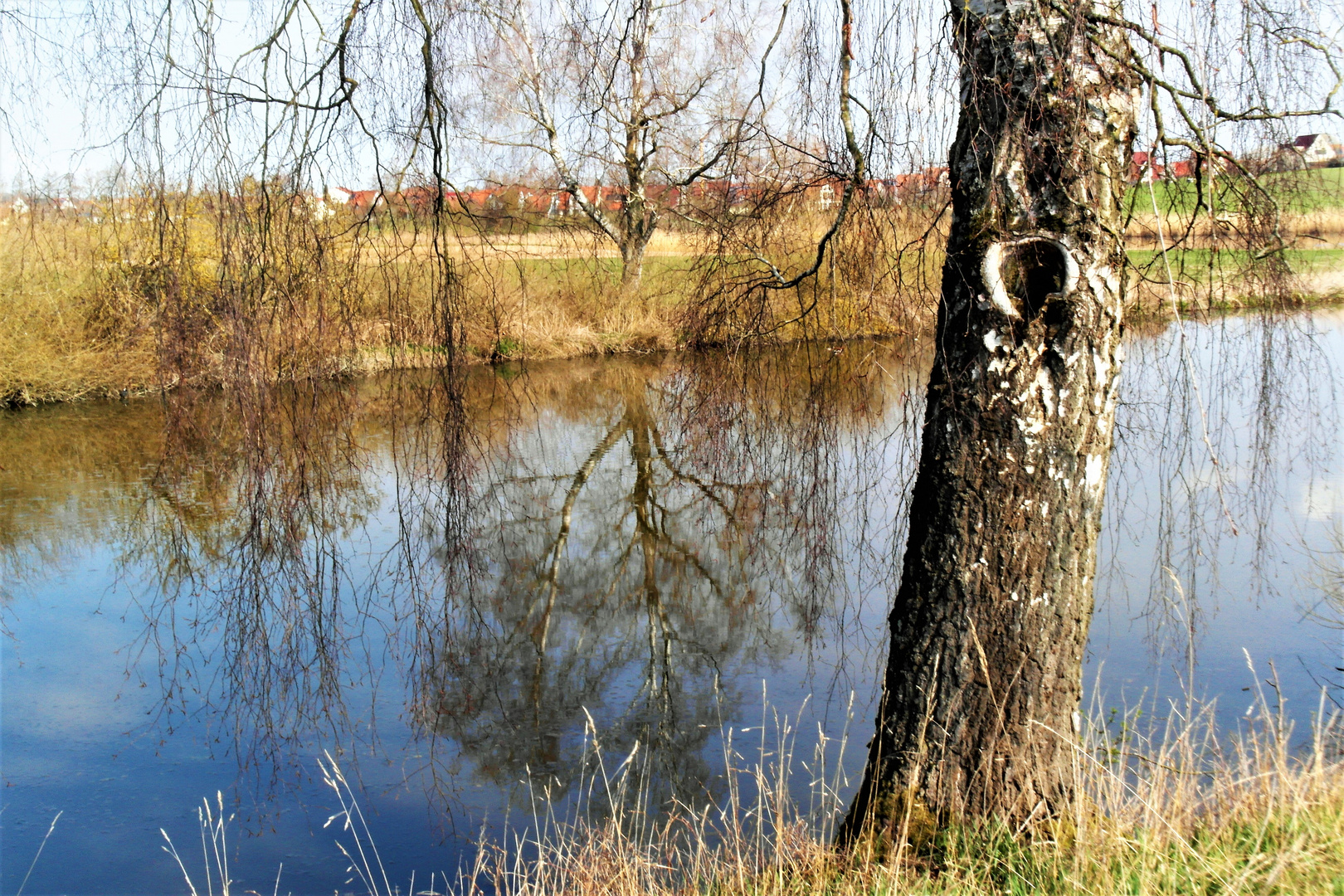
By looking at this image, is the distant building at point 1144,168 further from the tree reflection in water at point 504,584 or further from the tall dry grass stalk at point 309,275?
the tree reflection in water at point 504,584

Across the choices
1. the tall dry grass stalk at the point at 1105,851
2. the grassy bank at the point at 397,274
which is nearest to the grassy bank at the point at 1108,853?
the tall dry grass stalk at the point at 1105,851

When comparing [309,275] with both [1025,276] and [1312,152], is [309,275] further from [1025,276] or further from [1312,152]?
[1312,152]

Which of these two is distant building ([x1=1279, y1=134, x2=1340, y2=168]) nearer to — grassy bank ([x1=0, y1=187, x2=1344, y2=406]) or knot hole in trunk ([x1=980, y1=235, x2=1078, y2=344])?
grassy bank ([x1=0, y1=187, x2=1344, y2=406])

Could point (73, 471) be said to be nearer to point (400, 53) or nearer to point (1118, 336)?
point (400, 53)

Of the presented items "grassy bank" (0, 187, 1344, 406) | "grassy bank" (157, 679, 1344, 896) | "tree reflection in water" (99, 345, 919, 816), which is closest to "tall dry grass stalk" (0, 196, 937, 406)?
"grassy bank" (0, 187, 1344, 406)

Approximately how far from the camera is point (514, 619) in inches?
230

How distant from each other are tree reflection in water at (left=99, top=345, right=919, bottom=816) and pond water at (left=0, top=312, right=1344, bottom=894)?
0.03 meters

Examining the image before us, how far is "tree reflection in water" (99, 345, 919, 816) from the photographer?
4.26 meters

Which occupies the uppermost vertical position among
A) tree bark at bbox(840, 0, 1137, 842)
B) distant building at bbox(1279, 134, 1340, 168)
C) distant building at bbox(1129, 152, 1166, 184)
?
distant building at bbox(1279, 134, 1340, 168)

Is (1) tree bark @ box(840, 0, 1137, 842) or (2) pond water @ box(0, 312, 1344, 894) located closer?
(1) tree bark @ box(840, 0, 1137, 842)

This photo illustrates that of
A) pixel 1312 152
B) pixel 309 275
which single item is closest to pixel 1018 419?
pixel 1312 152

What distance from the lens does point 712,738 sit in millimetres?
4508

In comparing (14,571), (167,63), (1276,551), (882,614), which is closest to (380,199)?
(167,63)

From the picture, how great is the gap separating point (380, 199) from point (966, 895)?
9.76 feet
